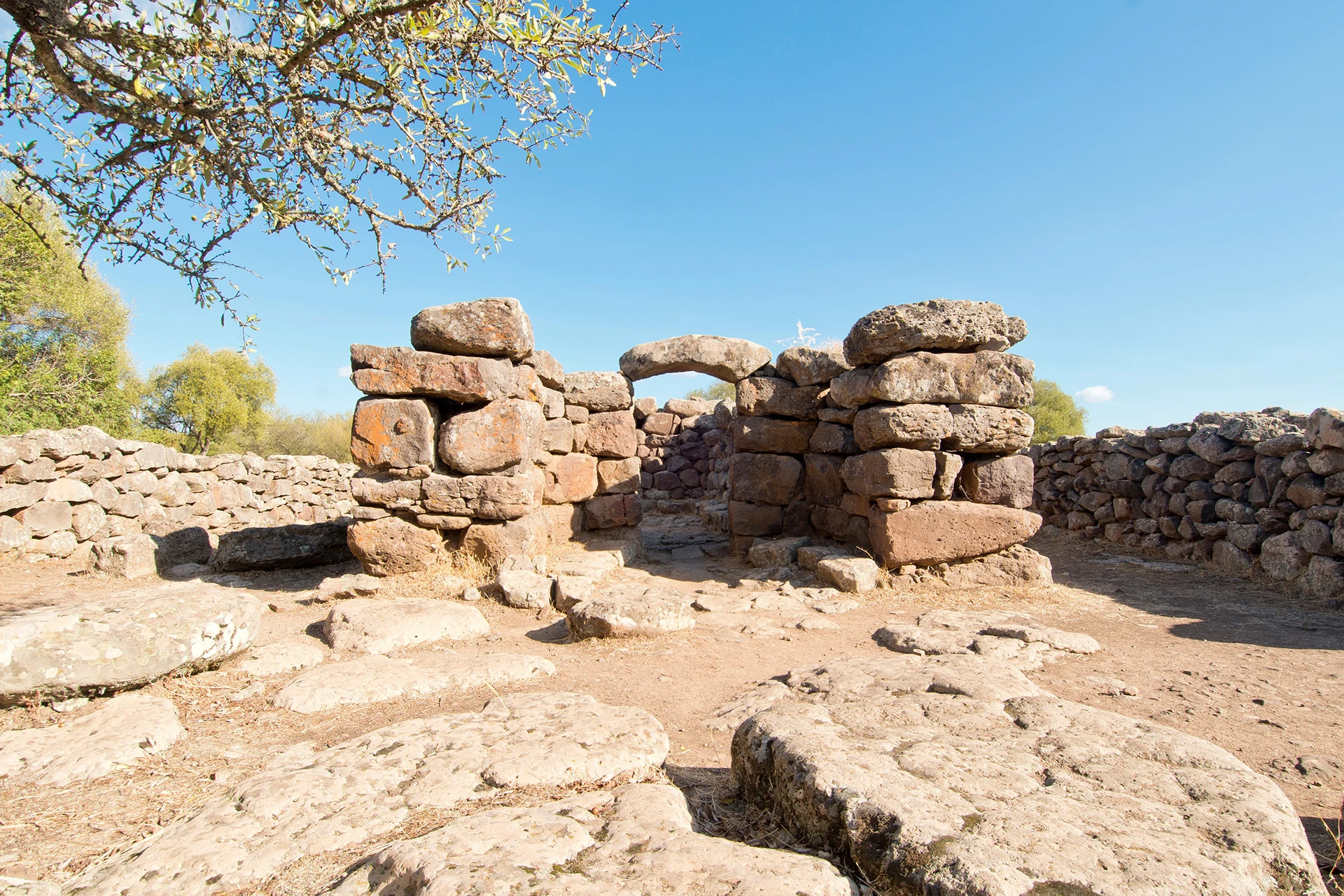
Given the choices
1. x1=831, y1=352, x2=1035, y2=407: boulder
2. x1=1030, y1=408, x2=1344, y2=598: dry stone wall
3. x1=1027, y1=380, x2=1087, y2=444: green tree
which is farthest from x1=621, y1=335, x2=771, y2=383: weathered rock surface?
x1=1027, y1=380, x2=1087, y2=444: green tree

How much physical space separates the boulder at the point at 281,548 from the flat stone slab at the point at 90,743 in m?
3.53

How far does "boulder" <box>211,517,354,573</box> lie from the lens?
6.50 meters

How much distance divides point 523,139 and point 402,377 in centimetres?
236

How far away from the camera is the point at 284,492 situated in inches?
412

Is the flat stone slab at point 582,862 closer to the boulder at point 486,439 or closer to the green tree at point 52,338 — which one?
the boulder at point 486,439

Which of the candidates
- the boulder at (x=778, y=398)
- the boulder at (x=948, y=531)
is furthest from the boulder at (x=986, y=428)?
the boulder at (x=778, y=398)

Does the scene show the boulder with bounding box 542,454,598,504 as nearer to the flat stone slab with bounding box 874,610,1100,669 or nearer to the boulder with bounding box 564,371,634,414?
the boulder with bounding box 564,371,634,414

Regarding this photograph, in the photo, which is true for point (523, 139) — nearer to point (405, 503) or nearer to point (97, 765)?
point (405, 503)

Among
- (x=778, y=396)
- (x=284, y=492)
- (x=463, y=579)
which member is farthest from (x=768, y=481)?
(x=284, y=492)

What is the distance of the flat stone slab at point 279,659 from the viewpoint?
12.2ft

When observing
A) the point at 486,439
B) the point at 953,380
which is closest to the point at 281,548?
the point at 486,439

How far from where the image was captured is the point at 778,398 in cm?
810

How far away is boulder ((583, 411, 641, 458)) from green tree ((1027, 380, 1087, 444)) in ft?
54.2

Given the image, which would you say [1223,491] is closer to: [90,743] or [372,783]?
[372,783]
